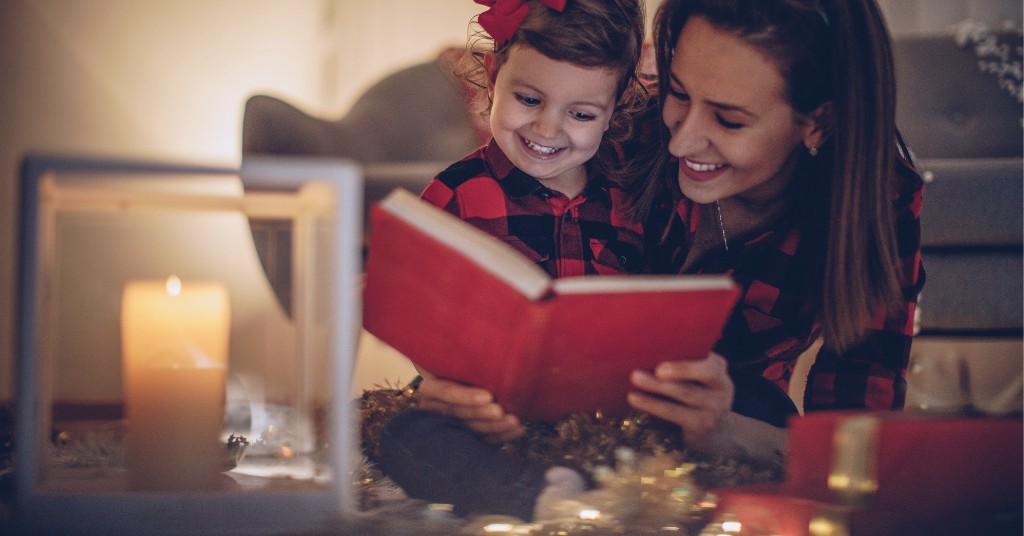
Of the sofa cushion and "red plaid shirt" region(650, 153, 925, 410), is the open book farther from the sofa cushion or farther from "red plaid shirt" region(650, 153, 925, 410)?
the sofa cushion

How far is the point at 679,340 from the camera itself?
2.61 ft

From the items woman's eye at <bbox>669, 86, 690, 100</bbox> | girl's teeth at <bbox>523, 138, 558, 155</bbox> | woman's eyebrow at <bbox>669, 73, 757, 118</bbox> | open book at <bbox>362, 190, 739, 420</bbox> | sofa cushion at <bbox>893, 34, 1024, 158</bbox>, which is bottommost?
open book at <bbox>362, 190, 739, 420</bbox>

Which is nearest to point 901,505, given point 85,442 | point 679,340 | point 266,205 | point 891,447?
point 891,447

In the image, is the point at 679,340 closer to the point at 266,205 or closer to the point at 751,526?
the point at 751,526

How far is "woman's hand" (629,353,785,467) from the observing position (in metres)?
0.83

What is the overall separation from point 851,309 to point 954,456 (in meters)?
0.39

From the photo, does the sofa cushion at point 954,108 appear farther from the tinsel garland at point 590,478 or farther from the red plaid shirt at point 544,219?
the tinsel garland at point 590,478

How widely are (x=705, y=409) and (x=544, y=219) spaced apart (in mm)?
483

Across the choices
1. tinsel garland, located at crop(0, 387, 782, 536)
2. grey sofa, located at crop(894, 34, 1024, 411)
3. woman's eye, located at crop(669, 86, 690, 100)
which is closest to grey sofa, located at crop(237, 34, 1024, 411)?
grey sofa, located at crop(894, 34, 1024, 411)

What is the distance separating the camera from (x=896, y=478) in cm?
65

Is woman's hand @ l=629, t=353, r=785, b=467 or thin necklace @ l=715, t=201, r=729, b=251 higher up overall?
thin necklace @ l=715, t=201, r=729, b=251

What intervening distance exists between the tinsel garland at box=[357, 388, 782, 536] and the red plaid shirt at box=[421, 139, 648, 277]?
13.8 inches

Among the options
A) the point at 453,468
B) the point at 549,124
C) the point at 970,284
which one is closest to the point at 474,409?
the point at 453,468

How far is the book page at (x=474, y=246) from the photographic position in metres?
0.68
